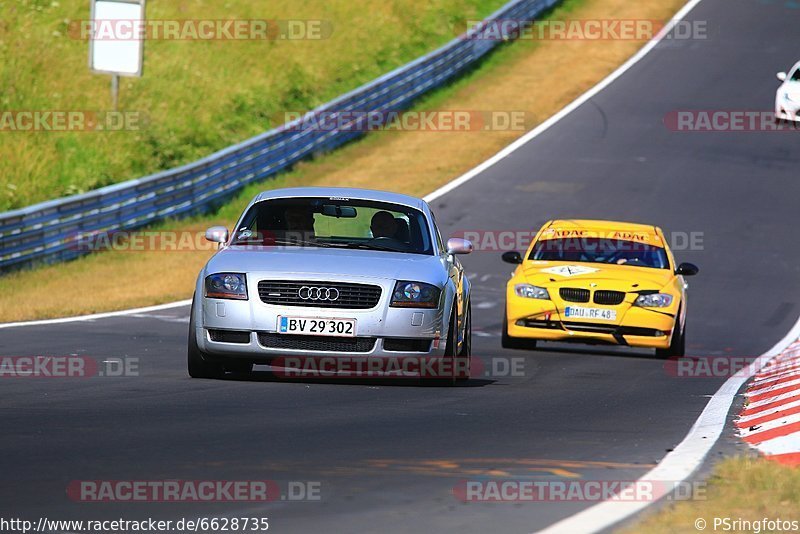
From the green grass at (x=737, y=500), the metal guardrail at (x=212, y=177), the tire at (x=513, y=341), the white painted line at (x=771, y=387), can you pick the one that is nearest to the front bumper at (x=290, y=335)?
the white painted line at (x=771, y=387)

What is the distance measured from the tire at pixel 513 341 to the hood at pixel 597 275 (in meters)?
0.54

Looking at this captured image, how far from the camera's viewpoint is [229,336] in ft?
34.5

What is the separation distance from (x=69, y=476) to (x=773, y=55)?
36402 mm

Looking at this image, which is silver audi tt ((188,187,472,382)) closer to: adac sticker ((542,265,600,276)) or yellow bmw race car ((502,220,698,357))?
yellow bmw race car ((502,220,698,357))

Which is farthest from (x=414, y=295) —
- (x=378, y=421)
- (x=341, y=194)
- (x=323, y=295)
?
(x=378, y=421)

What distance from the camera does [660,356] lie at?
15516 mm

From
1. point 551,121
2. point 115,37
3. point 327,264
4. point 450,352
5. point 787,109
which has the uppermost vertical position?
point 115,37

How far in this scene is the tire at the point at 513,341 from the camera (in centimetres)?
1563

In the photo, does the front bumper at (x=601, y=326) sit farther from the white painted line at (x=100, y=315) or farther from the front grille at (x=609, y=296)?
the white painted line at (x=100, y=315)

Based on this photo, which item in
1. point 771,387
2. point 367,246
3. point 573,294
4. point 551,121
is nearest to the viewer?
point 367,246

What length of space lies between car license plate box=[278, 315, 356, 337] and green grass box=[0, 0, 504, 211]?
1590 cm

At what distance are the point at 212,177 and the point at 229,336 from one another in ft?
57.7

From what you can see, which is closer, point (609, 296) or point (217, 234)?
point (217, 234)

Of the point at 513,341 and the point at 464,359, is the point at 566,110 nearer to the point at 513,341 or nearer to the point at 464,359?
the point at 513,341
